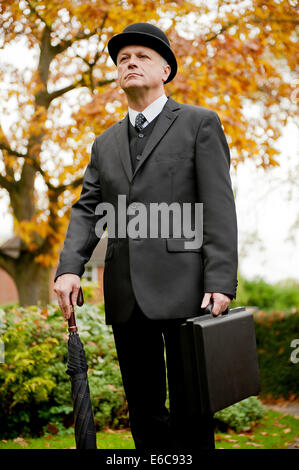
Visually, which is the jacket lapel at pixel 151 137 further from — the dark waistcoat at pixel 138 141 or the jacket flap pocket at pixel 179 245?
the jacket flap pocket at pixel 179 245

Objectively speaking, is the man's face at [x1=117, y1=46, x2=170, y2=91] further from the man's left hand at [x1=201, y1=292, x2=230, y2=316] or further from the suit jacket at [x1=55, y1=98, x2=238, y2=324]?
the man's left hand at [x1=201, y1=292, x2=230, y2=316]

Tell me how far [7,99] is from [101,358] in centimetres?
506

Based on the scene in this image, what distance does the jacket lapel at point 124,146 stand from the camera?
9.14 ft

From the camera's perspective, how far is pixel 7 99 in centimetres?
881

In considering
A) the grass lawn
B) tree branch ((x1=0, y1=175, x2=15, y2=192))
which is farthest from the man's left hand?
tree branch ((x1=0, y1=175, x2=15, y2=192))

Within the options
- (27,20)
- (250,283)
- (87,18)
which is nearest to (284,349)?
(87,18)

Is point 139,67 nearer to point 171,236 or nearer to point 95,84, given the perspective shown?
point 171,236

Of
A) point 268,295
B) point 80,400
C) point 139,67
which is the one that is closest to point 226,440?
point 80,400

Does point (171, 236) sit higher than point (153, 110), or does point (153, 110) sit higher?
point (153, 110)

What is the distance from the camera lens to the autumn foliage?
678 centimetres

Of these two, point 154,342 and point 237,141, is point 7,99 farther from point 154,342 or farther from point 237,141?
point 154,342

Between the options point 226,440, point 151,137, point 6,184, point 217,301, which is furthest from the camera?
point 6,184

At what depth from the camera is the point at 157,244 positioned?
2.66m

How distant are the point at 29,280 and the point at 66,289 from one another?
8130 mm
